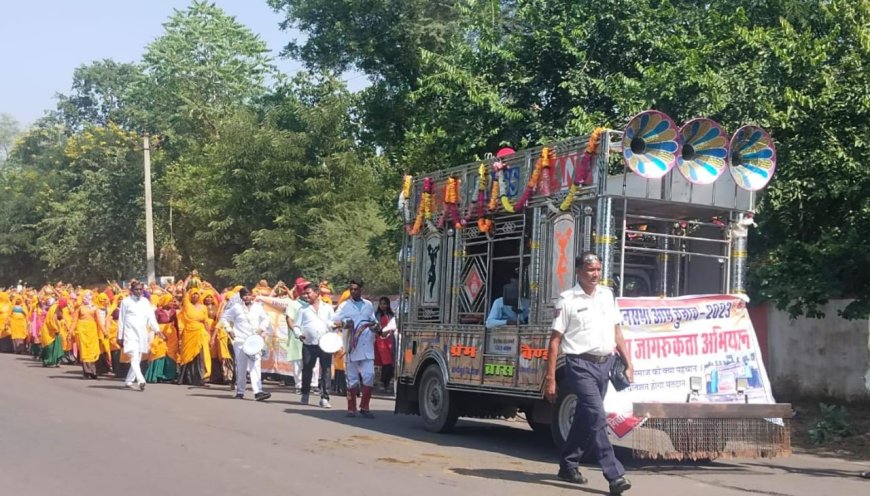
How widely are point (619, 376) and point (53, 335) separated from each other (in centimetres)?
1972

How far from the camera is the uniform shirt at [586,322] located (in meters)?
8.46

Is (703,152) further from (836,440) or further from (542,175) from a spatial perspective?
(836,440)

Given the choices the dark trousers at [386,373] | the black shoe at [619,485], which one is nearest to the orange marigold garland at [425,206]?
the dark trousers at [386,373]

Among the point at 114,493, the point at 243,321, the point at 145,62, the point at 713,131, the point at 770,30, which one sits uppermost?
the point at 145,62

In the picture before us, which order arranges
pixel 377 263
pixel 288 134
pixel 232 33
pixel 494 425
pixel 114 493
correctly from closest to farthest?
1. pixel 114 493
2. pixel 494 425
3. pixel 377 263
4. pixel 288 134
5. pixel 232 33

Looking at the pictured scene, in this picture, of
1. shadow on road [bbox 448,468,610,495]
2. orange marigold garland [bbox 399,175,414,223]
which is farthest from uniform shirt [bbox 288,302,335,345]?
shadow on road [bbox 448,468,610,495]

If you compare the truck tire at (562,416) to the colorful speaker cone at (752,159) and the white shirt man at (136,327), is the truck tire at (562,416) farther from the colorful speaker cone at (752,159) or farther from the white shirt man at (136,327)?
the white shirt man at (136,327)

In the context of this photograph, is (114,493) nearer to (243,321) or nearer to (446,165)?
(243,321)

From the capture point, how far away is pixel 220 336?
65.7 ft

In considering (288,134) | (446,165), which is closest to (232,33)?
(288,134)

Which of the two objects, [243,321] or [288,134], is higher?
[288,134]

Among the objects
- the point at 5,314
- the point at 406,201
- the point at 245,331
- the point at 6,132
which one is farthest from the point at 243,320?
the point at 6,132

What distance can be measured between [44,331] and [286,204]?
760 centimetres

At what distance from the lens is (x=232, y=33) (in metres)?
53.8
